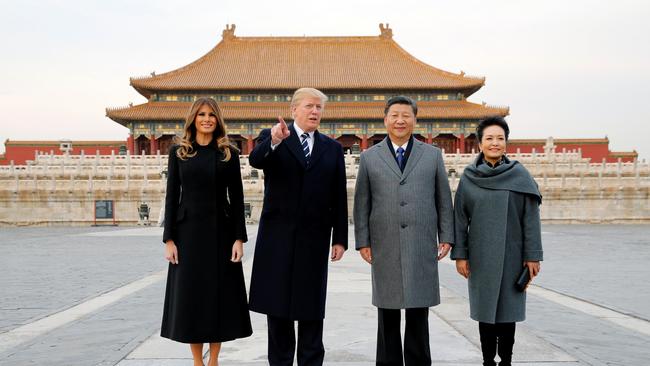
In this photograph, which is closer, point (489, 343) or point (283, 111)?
point (489, 343)

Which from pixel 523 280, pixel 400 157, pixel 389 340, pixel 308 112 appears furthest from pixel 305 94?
pixel 523 280

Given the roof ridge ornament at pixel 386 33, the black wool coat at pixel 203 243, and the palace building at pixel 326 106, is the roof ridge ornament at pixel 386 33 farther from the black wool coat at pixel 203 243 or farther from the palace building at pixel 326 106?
the black wool coat at pixel 203 243

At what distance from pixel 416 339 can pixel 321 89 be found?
3467 cm

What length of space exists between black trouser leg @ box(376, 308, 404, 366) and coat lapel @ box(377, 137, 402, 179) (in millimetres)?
852

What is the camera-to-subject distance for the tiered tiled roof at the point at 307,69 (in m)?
36.9

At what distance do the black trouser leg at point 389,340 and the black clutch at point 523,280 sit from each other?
29.0 inches

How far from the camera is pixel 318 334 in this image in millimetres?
3625

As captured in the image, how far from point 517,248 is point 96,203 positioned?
20.6 m

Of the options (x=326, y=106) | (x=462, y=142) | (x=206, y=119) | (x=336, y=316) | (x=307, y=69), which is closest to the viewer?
(x=206, y=119)

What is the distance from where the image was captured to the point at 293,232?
360 centimetres

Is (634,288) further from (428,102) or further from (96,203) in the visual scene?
(428,102)

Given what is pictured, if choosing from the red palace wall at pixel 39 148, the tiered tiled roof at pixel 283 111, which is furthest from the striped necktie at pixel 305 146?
the red palace wall at pixel 39 148

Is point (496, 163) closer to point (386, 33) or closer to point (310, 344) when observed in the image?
point (310, 344)

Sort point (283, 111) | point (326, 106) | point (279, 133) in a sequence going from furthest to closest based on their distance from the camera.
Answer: point (326, 106)
point (283, 111)
point (279, 133)
